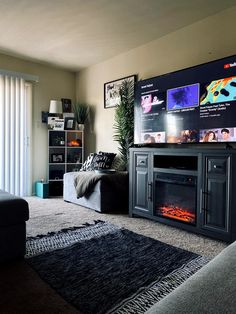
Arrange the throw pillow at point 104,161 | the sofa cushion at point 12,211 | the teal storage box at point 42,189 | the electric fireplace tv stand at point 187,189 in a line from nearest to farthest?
the sofa cushion at point 12,211, the electric fireplace tv stand at point 187,189, the throw pillow at point 104,161, the teal storage box at point 42,189

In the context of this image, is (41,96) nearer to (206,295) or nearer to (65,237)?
(65,237)

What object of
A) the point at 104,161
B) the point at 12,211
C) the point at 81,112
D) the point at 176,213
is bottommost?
the point at 176,213

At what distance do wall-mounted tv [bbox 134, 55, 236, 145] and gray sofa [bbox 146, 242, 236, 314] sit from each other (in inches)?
73.6

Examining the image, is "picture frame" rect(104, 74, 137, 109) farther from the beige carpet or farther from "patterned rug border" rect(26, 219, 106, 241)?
"patterned rug border" rect(26, 219, 106, 241)

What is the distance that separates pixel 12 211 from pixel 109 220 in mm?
1420

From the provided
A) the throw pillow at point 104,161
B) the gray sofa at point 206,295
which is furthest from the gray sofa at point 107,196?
the gray sofa at point 206,295

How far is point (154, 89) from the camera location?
3.06 meters

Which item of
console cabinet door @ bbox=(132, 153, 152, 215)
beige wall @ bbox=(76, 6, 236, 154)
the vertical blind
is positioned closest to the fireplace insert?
console cabinet door @ bbox=(132, 153, 152, 215)

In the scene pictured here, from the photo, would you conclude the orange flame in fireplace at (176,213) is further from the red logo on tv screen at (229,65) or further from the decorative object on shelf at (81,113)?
the decorative object on shelf at (81,113)

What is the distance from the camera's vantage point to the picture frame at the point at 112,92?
4.04 m

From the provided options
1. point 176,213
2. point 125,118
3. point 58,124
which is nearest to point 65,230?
point 176,213

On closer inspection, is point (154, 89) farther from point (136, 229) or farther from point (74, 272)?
point (74, 272)

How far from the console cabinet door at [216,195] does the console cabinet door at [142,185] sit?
0.72m

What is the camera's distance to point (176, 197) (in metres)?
2.72
